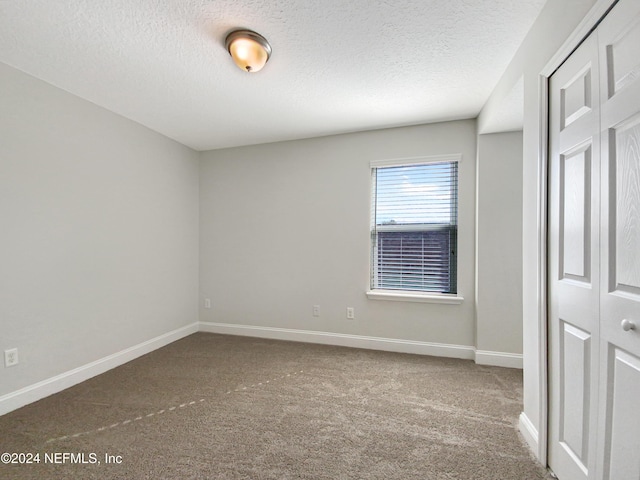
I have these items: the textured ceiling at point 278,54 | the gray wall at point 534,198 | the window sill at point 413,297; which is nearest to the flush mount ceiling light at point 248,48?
the textured ceiling at point 278,54

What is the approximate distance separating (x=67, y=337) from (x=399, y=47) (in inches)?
137

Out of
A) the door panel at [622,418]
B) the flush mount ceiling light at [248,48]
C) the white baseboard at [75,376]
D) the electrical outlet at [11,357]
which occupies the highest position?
the flush mount ceiling light at [248,48]

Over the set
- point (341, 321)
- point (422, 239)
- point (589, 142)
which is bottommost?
point (341, 321)

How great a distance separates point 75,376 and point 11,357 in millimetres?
534

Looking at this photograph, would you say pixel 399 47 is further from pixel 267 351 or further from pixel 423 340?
pixel 267 351

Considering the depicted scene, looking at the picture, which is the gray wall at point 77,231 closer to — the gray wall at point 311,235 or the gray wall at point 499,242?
the gray wall at point 311,235

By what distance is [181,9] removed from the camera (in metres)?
1.65

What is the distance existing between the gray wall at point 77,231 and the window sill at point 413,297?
2.53 meters

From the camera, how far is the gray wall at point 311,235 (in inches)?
126

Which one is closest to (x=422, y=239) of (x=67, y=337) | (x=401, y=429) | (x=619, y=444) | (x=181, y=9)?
(x=401, y=429)

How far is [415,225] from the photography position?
132 inches

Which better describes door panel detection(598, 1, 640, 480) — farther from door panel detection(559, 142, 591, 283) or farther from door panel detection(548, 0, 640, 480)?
door panel detection(559, 142, 591, 283)

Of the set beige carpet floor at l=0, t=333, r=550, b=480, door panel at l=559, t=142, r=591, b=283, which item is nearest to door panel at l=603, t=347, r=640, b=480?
door panel at l=559, t=142, r=591, b=283

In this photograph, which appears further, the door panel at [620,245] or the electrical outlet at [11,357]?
the electrical outlet at [11,357]
